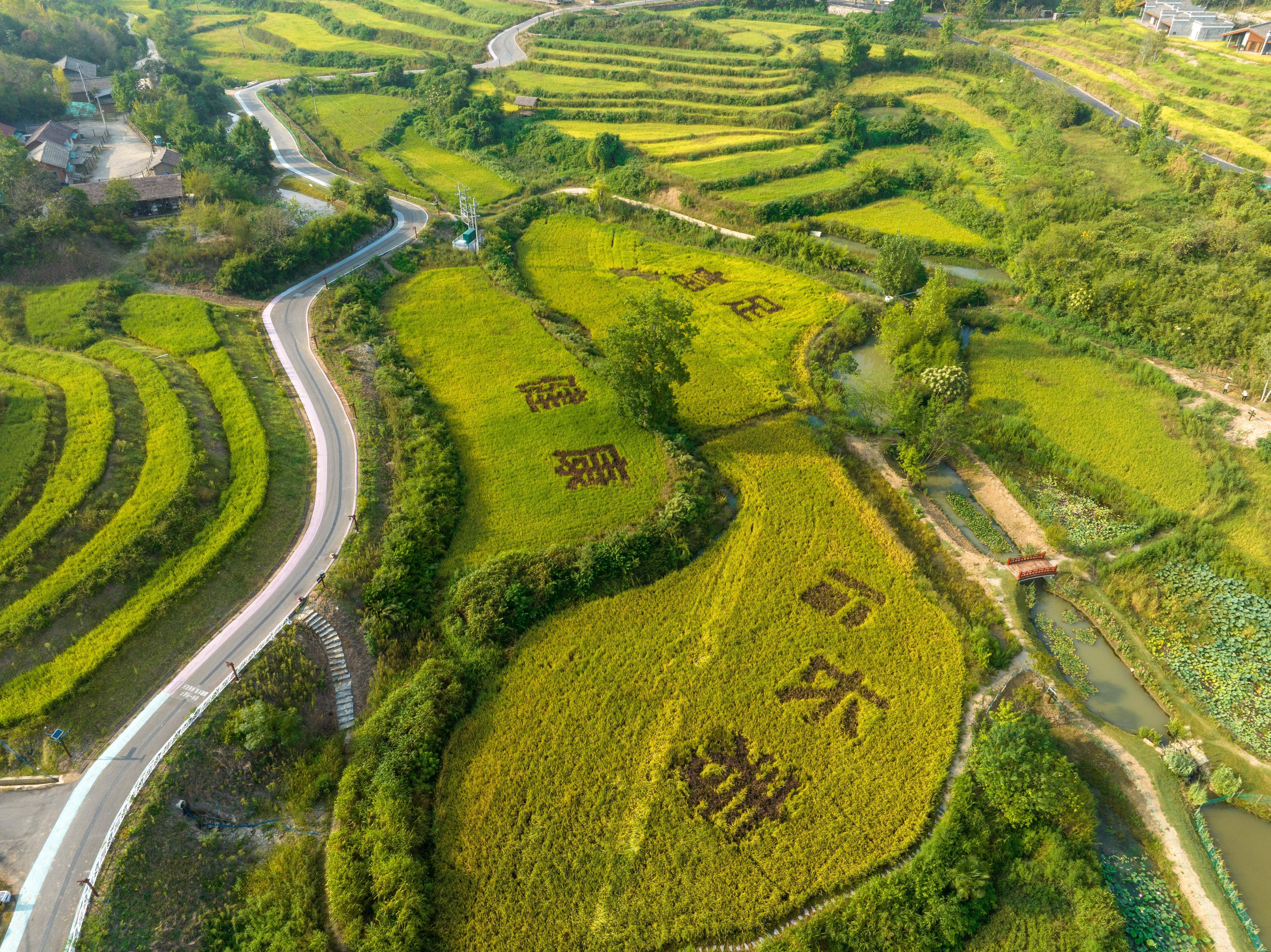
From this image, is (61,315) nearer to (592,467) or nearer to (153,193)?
(153,193)

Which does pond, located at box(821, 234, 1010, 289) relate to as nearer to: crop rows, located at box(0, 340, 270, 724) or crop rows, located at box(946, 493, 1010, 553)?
crop rows, located at box(946, 493, 1010, 553)

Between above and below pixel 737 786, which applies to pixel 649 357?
above

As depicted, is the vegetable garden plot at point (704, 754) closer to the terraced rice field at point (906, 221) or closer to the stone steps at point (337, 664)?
the stone steps at point (337, 664)

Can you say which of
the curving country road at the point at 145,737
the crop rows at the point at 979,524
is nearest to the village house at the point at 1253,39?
the crop rows at the point at 979,524

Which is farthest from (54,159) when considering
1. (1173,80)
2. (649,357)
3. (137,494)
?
(1173,80)

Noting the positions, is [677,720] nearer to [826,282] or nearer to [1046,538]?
[1046,538]

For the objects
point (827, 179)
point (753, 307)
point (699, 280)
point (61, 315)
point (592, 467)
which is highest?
point (827, 179)

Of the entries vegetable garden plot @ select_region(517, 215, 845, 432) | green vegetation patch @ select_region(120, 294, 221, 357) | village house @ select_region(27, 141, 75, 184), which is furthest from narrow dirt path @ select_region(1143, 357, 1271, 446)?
village house @ select_region(27, 141, 75, 184)
